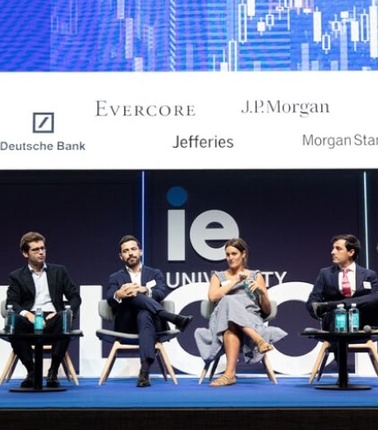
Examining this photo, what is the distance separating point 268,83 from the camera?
613 cm

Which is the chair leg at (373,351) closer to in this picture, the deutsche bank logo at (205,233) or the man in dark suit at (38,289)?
the deutsche bank logo at (205,233)

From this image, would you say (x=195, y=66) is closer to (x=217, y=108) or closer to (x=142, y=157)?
(x=217, y=108)

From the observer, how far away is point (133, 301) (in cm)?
543

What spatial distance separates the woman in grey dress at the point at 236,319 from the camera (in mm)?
5133

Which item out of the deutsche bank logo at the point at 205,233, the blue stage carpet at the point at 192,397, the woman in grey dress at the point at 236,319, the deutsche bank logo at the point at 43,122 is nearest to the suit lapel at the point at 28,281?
the blue stage carpet at the point at 192,397

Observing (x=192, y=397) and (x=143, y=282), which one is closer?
(x=192, y=397)

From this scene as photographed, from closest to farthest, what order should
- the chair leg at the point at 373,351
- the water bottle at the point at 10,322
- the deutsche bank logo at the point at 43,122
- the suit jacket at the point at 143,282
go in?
the water bottle at the point at 10,322 < the chair leg at the point at 373,351 < the suit jacket at the point at 143,282 < the deutsche bank logo at the point at 43,122

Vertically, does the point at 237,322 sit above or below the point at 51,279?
below

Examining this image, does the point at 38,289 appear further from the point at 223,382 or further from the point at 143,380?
the point at 223,382

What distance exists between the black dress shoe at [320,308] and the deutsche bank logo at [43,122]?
89.3 inches

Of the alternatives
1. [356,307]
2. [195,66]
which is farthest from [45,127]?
[356,307]

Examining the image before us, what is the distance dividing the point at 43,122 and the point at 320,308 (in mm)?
2384

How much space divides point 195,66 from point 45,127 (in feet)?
3.72
